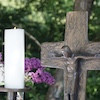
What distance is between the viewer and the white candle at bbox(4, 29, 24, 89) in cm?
169

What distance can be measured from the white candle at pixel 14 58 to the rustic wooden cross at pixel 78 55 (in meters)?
0.33

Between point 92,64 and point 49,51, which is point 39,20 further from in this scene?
point 92,64

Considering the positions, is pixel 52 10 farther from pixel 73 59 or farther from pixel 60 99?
pixel 73 59

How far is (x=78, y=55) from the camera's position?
198 cm

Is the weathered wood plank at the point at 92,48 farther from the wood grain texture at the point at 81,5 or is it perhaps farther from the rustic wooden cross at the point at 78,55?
the wood grain texture at the point at 81,5

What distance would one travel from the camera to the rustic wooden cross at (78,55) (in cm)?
196

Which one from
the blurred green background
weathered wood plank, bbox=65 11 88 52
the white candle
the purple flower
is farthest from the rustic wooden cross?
the blurred green background

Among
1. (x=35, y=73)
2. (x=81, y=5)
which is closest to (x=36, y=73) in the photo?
(x=35, y=73)

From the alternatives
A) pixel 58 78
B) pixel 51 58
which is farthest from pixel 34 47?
pixel 51 58

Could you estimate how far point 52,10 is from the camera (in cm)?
437

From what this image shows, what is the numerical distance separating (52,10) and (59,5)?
10cm

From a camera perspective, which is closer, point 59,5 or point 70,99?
point 70,99

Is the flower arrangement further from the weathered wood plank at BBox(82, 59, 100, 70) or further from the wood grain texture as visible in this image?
the wood grain texture

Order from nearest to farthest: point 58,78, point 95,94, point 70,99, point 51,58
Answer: point 70,99
point 51,58
point 58,78
point 95,94
